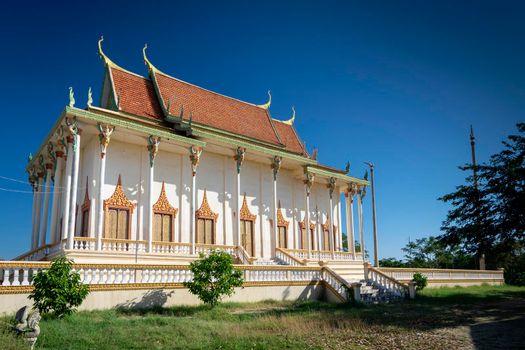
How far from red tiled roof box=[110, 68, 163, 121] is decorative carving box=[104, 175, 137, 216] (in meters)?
3.74

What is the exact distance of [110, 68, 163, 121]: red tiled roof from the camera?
20.4 m

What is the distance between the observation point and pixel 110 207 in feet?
58.0

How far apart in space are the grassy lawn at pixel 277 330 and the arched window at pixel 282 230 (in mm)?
9109

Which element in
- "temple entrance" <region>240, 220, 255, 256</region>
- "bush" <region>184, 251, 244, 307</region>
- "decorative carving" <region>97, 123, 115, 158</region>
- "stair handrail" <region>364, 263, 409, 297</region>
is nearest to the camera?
"bush" <region>184, 251, 244, 307</region>

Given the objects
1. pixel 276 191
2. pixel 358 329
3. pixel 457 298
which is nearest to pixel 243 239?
pixel 276 191

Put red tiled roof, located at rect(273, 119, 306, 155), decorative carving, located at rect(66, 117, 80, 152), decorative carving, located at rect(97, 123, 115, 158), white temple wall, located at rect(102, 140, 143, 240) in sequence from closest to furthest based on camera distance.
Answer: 1. decorative carving, located at rect(66, 117, 80, 152)
2. decorative carving, located at rect(97, 123, 115, 158)
3. white temple wall, located at rect(102, 140, 143, 240)
4. red tiled roof, located at rect(273, 119, 306, 155)

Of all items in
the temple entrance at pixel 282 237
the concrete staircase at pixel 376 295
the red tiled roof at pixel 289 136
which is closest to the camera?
the concrete staircase at pixel 376 295

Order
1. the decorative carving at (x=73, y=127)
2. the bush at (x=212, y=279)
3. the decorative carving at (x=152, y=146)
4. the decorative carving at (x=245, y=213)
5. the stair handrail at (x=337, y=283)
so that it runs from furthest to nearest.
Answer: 1. the decorative carving at (x=245, y=213)
2. the decorative carving at (x=152, y=146)
3. the stair handrail at (x=337, y=283)
4. the decorative carving at (x=73, y=127)
5. the bush at (x=212, y=279)

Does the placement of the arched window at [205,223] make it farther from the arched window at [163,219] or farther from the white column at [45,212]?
the white column at [45,212]

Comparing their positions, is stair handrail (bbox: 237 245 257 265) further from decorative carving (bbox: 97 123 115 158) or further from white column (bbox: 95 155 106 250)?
decorative carving (bbox: 97 123 115 158)

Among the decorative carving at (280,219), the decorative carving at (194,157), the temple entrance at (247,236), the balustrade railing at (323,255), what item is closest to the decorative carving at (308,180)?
the decorative carving at (280,219)

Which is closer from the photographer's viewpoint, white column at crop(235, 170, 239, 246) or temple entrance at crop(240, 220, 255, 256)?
white column at crop(235, 170, 239, 246)

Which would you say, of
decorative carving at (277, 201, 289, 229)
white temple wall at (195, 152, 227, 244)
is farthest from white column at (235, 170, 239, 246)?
decorative carving at (277, 201, 289, 229)

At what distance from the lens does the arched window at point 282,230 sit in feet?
75.8
